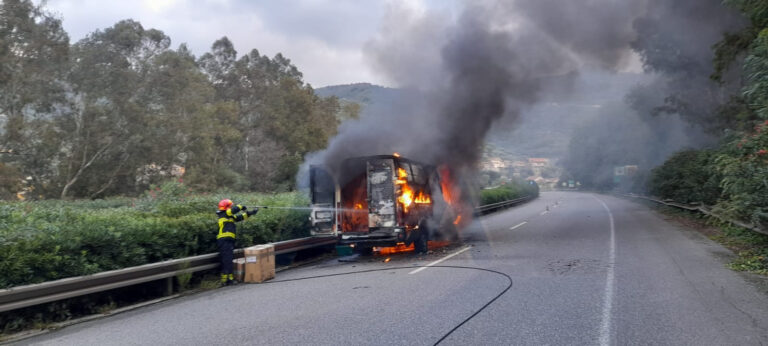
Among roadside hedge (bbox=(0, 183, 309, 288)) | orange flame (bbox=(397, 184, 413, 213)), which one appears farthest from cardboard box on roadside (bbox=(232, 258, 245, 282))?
orange flame (bbox=(397, 184, 413, 213))

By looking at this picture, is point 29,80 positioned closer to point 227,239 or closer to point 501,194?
point 227,239

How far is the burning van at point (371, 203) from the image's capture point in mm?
11703

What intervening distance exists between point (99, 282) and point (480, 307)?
5146 mm

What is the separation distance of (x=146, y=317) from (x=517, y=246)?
8954 mm

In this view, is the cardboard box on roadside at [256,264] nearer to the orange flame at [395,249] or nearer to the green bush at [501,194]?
the orange flame at [395,249]

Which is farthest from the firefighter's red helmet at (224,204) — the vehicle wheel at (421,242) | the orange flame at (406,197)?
the vehicle wheel at (421,242)

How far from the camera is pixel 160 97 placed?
126 feet

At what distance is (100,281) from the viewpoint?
7.04 m

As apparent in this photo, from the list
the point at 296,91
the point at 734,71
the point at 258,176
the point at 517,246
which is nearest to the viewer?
the point at 517,246

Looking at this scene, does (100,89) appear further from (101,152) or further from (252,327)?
(252,327)

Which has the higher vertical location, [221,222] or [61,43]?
[61,43]

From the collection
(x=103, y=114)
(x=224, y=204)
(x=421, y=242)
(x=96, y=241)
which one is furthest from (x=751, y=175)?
(x=103, y=114)

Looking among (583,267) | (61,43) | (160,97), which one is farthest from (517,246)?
(160,97)

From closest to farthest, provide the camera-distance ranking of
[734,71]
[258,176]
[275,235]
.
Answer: [275,235] < [734,71] < [258,176]
